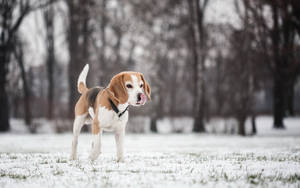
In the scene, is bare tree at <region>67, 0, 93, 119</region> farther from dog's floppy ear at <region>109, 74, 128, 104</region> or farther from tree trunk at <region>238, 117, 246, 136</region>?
dog's floppy ear at <region>109, 74, 128, 104</region>

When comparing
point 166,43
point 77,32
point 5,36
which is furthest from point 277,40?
point 5,36

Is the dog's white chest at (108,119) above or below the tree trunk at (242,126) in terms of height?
above

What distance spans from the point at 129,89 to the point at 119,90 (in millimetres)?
204

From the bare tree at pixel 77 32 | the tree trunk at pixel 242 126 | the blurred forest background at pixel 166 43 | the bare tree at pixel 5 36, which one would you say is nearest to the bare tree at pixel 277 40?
the blurred forest background at pixel 166 43

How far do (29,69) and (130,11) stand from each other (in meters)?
23.3

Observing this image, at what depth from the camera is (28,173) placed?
17.7ft

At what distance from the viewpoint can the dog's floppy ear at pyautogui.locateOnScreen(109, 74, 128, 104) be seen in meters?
6.04

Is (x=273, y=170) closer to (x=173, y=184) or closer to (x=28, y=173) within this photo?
(x=173, y=184)

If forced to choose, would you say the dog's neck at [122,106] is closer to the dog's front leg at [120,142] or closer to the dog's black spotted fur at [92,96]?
the dog's front leg at [120,142]

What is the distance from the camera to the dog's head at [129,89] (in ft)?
19.3

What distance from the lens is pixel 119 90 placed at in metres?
6.10

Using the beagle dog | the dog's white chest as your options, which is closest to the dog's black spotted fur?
the beagle dog

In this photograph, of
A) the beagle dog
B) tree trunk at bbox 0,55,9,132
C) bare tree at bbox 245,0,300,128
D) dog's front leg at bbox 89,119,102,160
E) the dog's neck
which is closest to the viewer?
the beagle dog

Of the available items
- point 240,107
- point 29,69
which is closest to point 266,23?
point 240,107
